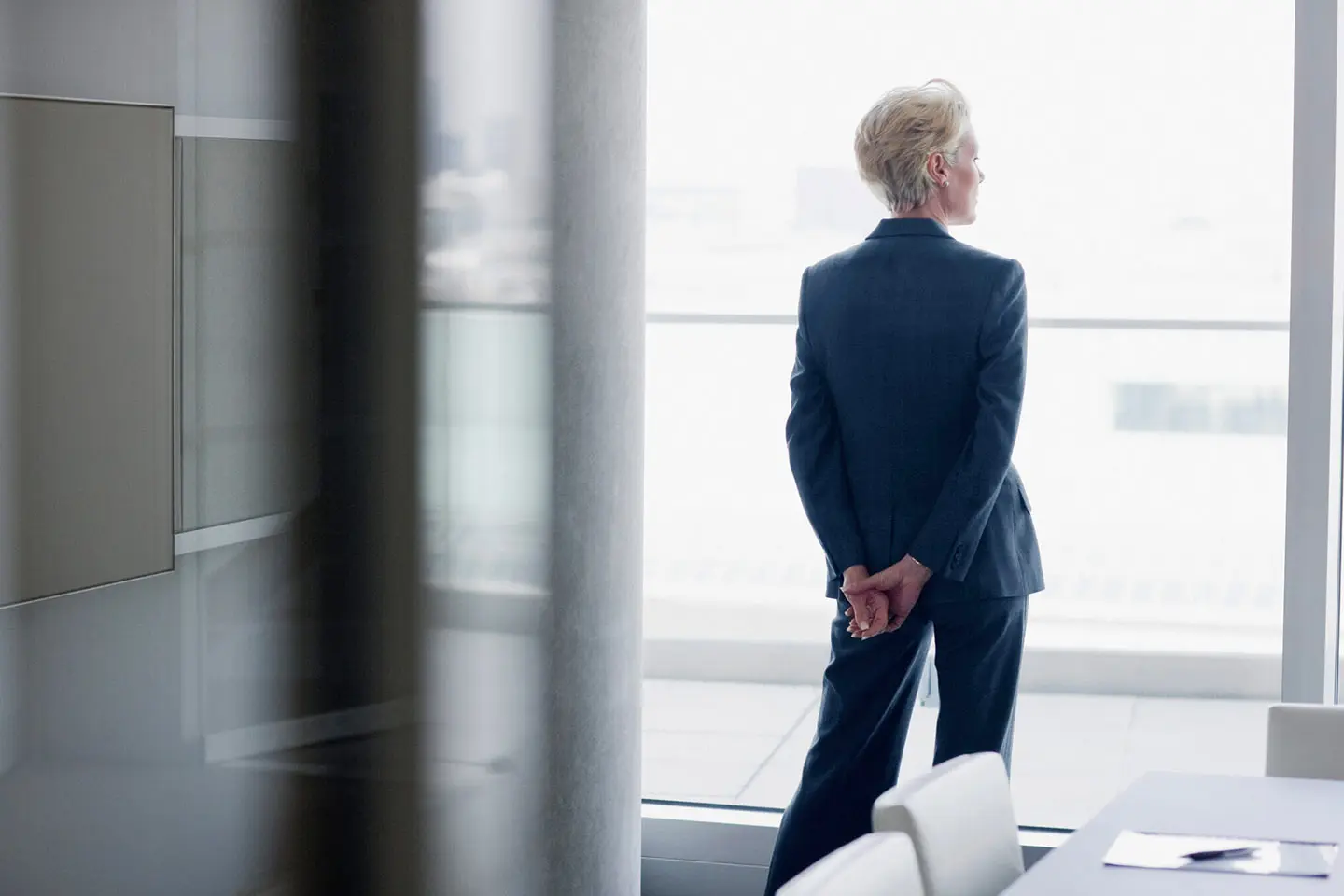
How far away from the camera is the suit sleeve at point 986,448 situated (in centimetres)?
267

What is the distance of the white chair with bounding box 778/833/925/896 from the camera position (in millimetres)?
1461

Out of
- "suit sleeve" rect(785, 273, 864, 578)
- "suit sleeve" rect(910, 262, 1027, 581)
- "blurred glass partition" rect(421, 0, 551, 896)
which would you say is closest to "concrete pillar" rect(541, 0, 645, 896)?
"blurred glass partition" rect(421, 0, 551, 896)

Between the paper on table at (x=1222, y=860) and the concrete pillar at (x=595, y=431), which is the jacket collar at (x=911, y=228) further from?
the paper on table at (x=1222, y=860)

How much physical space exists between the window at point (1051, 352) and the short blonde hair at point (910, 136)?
157 cm

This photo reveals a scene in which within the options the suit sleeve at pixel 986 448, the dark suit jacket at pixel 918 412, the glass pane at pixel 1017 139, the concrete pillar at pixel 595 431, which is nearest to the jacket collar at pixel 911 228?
the dark suit jacket at pixel 918 412

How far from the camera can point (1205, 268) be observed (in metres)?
5.32

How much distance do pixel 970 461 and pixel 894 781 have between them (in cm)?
64

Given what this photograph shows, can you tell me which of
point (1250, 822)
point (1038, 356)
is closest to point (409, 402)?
point (1250, 822)

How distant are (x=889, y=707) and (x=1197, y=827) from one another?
105 centimetres

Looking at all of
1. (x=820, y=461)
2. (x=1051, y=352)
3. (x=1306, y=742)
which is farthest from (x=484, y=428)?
(x=1051, y=352)

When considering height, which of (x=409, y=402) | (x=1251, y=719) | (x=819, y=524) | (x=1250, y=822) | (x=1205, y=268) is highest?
(x=1205, y=268)

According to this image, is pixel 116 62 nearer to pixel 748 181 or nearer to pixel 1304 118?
pixel 1304 118

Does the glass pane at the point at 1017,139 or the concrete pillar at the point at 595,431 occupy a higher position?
the glass pane at the point at 1017,139

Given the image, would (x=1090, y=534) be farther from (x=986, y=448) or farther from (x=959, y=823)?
(x=959, y=823)
